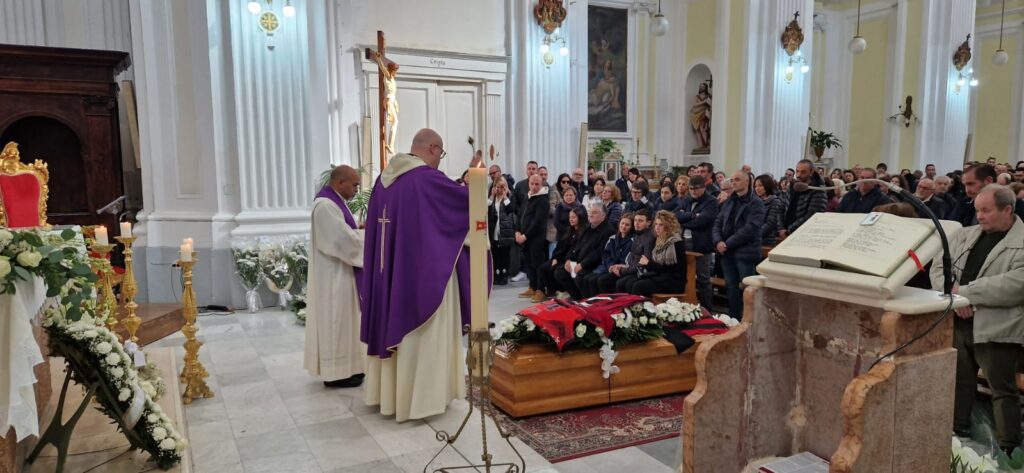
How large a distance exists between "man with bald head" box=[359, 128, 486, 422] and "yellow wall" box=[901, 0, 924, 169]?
16.9 meters

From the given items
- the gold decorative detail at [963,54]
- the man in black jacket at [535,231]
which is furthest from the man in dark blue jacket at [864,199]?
the gold decorative detail at [963,54]

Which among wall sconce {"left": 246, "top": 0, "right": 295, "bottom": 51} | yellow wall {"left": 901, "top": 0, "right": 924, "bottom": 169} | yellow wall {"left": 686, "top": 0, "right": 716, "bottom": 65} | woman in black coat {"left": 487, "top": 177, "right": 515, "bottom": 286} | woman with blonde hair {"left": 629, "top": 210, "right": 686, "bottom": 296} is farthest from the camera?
yellow wall {"left": 901, "top": 0, "right": 924, "bottom": 169}

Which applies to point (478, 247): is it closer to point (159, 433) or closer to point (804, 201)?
point (159, 433)

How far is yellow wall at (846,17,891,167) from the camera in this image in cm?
1830

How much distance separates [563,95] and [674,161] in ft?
19.6

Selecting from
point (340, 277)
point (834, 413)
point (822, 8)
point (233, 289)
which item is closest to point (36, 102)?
point (233, 289)

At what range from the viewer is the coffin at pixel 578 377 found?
4.46 meters

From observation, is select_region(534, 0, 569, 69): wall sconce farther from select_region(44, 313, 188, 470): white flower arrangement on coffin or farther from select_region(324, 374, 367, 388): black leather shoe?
select_region(44, 313, 188, 470): white flower arrangement on coffin

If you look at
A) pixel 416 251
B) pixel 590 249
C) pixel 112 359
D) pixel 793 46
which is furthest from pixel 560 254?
pixel 793 46

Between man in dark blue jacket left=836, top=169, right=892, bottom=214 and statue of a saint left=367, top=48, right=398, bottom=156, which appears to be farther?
man in dark blue jacket left=836, top=169, right=892, bottom=214

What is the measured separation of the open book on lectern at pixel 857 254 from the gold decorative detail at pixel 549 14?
1006cm

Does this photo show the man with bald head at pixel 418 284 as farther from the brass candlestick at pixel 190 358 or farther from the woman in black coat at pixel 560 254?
the woman in black coat at pixel 560 254

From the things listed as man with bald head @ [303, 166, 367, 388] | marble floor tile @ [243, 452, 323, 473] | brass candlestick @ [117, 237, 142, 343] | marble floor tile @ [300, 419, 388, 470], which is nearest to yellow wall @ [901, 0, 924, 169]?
man with bald head @ [303, 166, 367, 388]

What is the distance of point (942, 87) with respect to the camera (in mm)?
17203
